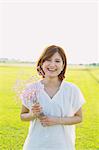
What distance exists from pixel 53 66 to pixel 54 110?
25 cm

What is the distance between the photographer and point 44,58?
7.75 feet

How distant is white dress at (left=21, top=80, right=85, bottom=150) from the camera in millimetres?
2355

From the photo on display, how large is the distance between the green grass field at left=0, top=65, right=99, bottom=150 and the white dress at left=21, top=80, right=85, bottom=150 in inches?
22.5

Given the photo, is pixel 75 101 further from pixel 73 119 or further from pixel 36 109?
pixel 36 109

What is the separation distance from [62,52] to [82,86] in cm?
891

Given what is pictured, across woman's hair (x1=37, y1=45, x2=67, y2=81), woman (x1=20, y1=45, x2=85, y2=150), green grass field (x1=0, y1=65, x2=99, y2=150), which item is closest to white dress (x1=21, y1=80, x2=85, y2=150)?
woman (x1=20, y1=45, x2=85, y2=150)

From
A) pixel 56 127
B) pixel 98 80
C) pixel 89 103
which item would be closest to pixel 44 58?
pixel 56 127

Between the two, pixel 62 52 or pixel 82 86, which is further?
pixel 82 86

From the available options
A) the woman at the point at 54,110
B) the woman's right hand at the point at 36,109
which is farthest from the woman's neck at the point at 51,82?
the woman's right hand at the point at 36,109

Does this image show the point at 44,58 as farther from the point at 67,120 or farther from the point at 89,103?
the point at 89,103

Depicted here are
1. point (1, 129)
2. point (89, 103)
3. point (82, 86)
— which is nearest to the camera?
point (1, 129)

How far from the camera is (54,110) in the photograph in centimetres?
235

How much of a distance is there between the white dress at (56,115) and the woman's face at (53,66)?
0.09m

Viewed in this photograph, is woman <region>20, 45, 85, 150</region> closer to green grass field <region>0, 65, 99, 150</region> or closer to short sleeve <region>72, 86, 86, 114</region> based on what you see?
short sleeve <region>72, 86, 86, 114</region>
